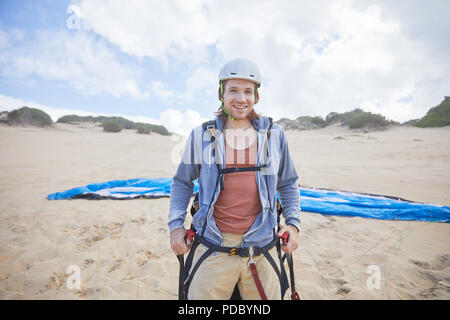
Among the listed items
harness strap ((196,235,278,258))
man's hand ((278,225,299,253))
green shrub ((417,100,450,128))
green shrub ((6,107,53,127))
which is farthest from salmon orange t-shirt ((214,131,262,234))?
green shrub ((6,107,53,127))

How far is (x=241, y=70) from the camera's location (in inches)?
72.9

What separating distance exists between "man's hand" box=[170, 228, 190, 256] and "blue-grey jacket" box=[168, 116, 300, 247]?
0.04 metres

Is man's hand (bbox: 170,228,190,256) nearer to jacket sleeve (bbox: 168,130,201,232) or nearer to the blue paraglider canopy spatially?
jacket sleeve (bbox: 168,130,201,232)

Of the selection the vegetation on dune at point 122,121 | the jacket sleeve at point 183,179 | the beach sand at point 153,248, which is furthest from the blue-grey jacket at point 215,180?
the vegetation on dune at point 122,121

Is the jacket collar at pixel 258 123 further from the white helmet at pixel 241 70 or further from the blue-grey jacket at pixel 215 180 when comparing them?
the white helmet at pixel 241 70

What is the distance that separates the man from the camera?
5.39ft

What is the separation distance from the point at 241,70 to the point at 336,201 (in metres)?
5.03

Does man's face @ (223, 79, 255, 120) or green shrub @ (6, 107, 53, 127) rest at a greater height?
green shrub @ (6, 107, 53, 127)

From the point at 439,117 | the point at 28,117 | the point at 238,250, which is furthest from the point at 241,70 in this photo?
the point at 28,117

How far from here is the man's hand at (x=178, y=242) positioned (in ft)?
5.51

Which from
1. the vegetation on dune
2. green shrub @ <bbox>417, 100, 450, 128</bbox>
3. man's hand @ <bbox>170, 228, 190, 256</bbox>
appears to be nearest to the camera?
man's hand @ <bbox>170, 228, 190, 256</bbox>
